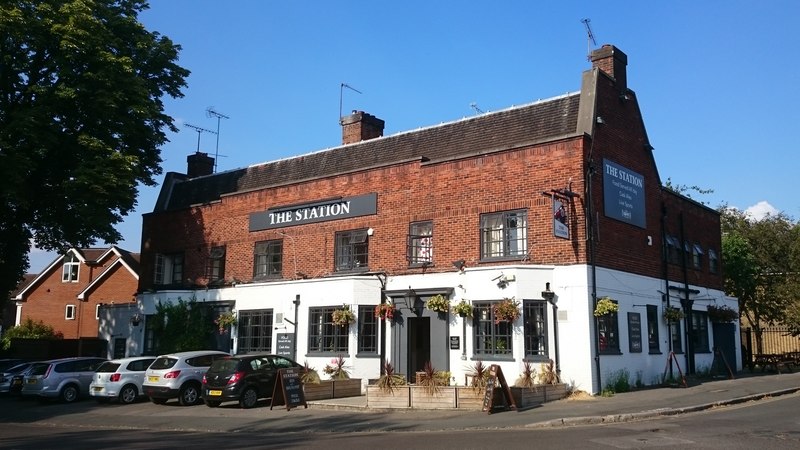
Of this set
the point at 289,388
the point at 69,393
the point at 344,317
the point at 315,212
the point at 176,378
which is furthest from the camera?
the point at 315,212

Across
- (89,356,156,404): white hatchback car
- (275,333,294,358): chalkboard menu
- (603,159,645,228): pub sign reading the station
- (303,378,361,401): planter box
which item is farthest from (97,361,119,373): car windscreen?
(603,159,645,228): pub sign reading the station

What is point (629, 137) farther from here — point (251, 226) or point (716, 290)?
point (251, 226)

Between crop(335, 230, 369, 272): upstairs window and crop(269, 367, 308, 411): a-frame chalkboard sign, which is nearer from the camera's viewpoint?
crop(269, 367, 308, 411): a-frame chalkboard sign

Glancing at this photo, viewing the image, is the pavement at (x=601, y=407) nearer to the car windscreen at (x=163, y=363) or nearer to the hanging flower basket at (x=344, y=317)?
the hanging flower basket at (x=344, y=317)

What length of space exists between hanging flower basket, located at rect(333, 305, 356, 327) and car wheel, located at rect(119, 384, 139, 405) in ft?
23.1

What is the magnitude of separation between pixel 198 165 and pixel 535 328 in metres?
21.8

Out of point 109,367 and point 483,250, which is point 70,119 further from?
point 483,250

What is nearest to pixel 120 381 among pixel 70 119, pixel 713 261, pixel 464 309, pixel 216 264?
pixel 216 264

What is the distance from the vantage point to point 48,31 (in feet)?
76.1

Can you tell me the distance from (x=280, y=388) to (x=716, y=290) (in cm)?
1882

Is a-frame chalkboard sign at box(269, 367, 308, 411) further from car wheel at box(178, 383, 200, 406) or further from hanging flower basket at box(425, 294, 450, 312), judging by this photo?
hanging flower basket at box(425, 294, 450, 312)

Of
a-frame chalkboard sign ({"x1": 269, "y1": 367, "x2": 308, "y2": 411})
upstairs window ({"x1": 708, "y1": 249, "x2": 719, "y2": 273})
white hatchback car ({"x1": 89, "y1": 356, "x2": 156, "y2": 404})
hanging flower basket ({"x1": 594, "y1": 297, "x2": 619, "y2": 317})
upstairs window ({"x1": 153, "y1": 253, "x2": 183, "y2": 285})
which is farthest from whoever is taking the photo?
upstairs window ({"x1": 153, "y1": 253, "x2": 183, "y2": 285})

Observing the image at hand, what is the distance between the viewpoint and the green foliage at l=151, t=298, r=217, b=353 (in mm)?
25703

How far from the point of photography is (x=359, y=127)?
27797mm
